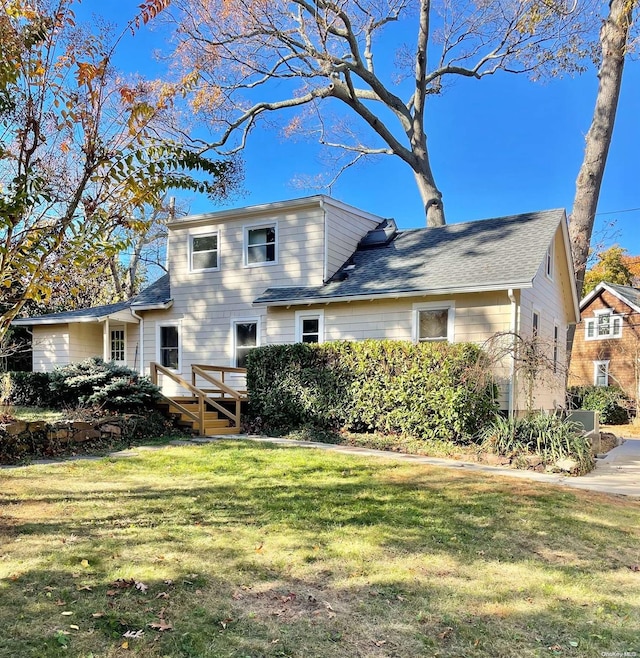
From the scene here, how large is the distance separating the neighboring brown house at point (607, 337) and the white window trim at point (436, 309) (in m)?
14.7

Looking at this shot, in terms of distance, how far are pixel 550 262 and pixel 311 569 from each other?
12037 millimetres

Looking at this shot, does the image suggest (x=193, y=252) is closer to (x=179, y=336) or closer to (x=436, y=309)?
(x=179, y=336)

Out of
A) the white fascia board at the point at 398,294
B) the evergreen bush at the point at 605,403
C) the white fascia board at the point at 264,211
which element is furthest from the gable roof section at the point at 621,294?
the white fascia board at the point at 398,294

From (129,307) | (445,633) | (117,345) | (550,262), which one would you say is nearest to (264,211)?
(129,307)

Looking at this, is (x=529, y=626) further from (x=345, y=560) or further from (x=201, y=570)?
(x=201, y=570)

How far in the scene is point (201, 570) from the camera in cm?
370

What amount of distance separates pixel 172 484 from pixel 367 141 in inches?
729

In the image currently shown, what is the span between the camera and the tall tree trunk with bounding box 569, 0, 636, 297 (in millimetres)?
15492

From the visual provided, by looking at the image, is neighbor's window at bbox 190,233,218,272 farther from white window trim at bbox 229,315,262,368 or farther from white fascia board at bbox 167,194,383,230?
white window trim at bbox 229,315,262,368

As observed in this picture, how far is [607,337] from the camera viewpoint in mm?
23734

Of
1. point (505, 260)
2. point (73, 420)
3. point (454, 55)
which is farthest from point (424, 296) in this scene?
point (454, 55)

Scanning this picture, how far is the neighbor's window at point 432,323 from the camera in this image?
11.2 metres

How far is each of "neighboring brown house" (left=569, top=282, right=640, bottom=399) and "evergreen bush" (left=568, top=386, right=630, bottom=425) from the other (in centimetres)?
312

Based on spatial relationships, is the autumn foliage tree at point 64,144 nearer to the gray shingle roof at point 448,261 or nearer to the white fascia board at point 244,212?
the gray shingle roof at point 448,261
